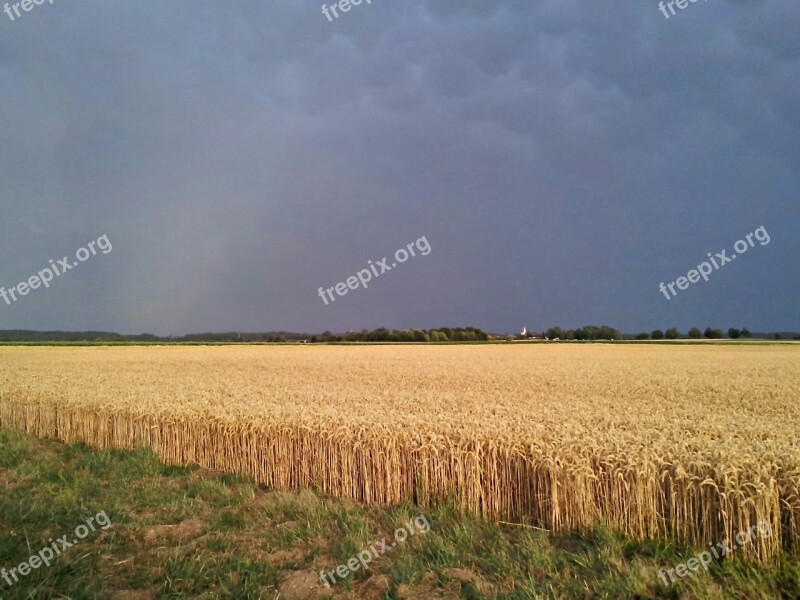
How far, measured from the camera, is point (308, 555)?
581cm

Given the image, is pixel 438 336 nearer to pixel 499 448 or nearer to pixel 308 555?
pixel 499 448

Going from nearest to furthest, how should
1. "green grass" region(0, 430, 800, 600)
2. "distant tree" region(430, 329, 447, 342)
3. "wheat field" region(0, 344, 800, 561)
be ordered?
"green grass" region(0, 430, 800, 600)
"wheat field" region(0, 344, 800, 561)
"distant tree" region(430, 329, 447, 342)

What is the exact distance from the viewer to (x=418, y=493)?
718 centimetres

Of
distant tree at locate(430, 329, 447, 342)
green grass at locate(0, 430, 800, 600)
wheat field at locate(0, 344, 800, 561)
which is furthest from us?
distant tree at locate(430, 329, 447, 342)

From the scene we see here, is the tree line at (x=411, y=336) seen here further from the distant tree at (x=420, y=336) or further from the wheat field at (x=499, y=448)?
the wheat field at (x=499, y=448)

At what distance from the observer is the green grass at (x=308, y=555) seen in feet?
15.8

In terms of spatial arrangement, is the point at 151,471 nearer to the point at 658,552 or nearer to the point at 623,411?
the point at 658,552

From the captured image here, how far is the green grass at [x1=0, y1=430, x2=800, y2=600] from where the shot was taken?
4.83 meters

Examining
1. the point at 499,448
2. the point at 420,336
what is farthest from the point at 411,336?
the point at 499,448

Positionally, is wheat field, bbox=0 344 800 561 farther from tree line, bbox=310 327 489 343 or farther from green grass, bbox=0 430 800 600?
tree line, bbox=310 327 489 343

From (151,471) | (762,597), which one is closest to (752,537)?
(762,597)

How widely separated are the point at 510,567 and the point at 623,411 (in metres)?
7.91

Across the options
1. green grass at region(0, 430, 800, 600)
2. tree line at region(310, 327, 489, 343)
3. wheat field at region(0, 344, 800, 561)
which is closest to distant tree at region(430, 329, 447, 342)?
tree line at region(310, 327, 489, 343)

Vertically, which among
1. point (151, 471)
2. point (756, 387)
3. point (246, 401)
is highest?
point (246, 401)
